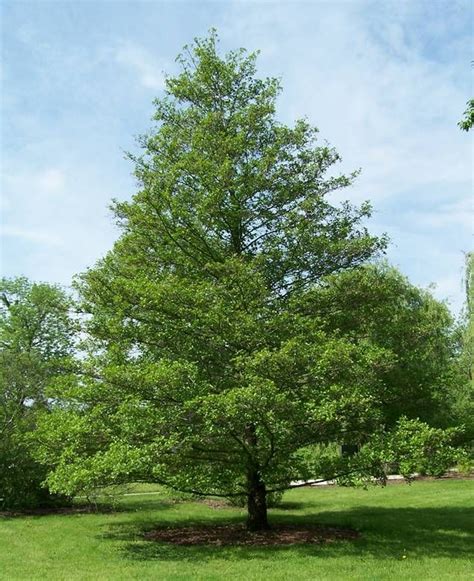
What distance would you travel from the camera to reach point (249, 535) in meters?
13.2

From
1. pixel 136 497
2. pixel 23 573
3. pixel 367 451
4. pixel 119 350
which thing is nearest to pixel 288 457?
pixel 367 451

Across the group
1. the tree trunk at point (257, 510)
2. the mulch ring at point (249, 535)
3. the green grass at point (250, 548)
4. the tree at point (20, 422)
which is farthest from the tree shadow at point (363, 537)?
the tree at point (20, 422)

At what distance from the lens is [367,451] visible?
10812 mm

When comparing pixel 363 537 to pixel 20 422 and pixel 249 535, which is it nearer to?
pixel 249 535

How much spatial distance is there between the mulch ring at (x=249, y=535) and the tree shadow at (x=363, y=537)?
0.35 meters

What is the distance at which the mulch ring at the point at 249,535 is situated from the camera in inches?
486

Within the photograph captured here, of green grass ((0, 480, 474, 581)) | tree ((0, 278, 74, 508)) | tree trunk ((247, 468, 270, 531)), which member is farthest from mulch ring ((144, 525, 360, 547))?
tree ((0, 278, 74, 508))

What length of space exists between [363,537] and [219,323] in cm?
566

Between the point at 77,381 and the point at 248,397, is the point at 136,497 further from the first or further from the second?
the point at 248,397

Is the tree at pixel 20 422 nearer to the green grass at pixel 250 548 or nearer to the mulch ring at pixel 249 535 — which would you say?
the green grass at pixel 250 548

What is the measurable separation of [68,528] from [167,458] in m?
6.34

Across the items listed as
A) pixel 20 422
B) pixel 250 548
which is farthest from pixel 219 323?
pixel 20 422

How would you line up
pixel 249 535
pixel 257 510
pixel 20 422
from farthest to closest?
pixel 20 422
pixel 257 510
pixel 249 535

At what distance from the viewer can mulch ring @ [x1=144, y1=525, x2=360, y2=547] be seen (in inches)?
486
